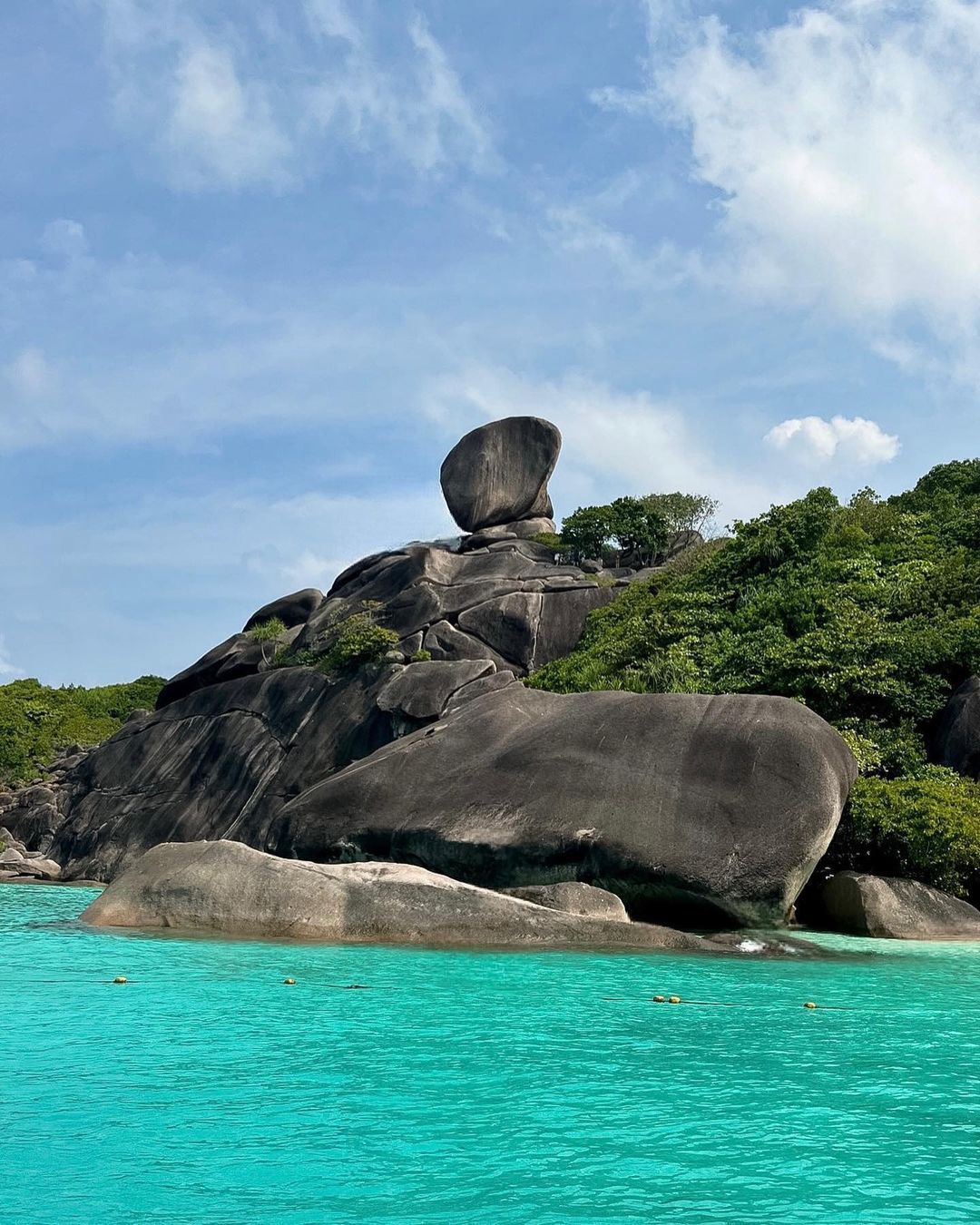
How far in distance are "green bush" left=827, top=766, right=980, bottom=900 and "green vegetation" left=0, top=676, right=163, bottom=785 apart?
43144 millimetres

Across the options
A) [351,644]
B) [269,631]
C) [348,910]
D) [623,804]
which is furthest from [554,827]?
[269,631]

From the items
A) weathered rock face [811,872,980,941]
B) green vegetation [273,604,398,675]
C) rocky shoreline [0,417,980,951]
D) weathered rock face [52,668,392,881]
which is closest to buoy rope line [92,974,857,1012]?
rocky shoreline [0,417,980,951]

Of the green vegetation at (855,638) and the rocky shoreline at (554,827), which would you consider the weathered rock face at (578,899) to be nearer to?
the rocky shoreline at (554,827)

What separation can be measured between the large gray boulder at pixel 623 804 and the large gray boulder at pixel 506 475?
30096mm

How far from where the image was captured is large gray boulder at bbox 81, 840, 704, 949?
15102mm

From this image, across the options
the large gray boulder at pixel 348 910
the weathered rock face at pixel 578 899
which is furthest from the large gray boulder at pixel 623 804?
the large gray boulder at pixel 348 910

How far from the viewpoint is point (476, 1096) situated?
285 inches

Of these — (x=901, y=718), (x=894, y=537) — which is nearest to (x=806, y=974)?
(x=901, y=718)

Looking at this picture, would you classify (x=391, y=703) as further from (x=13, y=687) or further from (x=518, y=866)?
(x=13, y=687)

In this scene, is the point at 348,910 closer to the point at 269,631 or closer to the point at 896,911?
the point at 896,911

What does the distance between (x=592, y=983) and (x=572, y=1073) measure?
4210 mm

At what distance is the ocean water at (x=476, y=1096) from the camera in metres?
5.48

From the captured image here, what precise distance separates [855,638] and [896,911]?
9.20m

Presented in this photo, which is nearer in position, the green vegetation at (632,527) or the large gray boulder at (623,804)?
the large gray boulder at (623,804)
